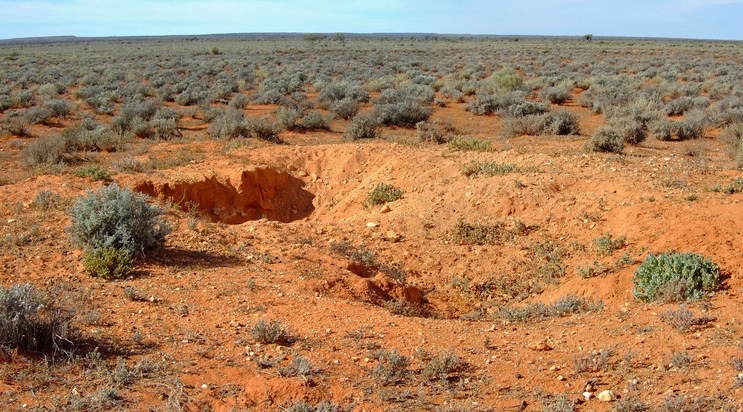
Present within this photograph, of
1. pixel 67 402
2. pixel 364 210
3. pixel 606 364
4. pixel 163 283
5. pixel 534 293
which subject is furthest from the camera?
pixel 364 210

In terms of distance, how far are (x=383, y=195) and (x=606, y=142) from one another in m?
4.20

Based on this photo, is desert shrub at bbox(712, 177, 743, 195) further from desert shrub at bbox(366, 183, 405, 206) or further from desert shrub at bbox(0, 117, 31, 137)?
desert shrub at bbox(0, 117, 31, 137)

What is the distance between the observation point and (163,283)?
17.1 ft

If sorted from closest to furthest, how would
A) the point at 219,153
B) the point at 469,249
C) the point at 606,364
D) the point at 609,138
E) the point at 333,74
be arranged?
1. the point at 606,364
2. the point at 469,249
3. the point at 609,138
4. the point at 219,153
5. the point at 333,74

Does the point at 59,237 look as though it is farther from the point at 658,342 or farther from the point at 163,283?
the point at 658,342

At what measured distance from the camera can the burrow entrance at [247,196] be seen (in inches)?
348

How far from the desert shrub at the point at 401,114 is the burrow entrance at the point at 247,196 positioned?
5.65 metres

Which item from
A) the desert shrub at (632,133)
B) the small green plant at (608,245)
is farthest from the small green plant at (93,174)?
the desert shrub at (632,133)

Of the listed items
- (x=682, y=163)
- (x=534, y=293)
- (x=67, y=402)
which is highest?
(x=682, y=163)

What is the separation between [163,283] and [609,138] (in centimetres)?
781

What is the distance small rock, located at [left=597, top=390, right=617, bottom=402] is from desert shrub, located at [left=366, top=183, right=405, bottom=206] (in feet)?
17.1

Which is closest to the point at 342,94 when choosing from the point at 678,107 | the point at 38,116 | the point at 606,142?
the point at 38,116

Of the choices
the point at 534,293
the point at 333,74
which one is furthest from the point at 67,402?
the point at 333,74

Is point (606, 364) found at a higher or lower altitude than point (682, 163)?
lower
